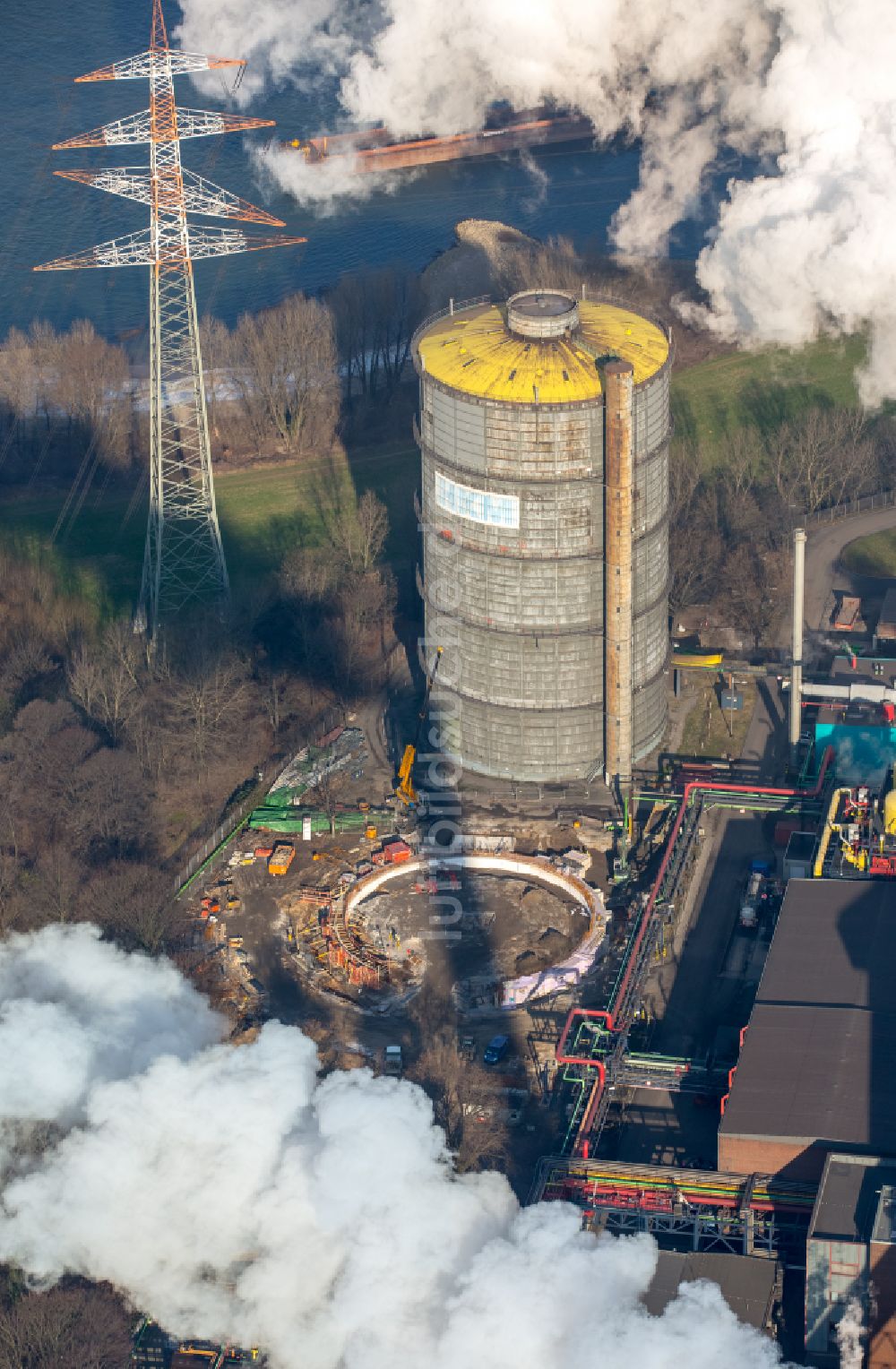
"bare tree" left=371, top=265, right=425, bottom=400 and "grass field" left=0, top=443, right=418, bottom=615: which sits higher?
"bare tree" left=371, top=265, right=425, bottom=400

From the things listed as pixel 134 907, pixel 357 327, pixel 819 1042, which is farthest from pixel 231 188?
pixel 819 1042

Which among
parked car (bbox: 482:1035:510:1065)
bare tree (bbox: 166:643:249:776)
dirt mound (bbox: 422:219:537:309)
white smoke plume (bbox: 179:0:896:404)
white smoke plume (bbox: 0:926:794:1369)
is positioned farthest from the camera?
dirt mound (bbox: 422:219:537:309)

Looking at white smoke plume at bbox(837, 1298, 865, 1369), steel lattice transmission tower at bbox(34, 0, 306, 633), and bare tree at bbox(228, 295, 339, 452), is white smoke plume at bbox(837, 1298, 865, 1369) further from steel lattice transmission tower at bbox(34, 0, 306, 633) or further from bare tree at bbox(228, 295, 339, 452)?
bare tree at bbox(228, 295, 339, 452)

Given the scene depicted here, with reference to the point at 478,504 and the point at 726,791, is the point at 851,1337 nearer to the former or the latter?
the point at 726,791

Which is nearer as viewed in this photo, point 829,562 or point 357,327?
point 829,562

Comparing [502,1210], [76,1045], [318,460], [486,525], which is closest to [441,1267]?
[502,1210]

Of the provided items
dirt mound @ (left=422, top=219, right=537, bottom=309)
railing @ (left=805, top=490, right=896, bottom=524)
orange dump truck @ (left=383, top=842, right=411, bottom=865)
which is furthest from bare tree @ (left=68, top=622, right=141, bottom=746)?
dirt mound @ (left=422, top=219, right=537, bottom=309)

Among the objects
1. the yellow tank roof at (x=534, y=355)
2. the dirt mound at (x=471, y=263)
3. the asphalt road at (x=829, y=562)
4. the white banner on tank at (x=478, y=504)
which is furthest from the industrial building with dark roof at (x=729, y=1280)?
the dirt mound at (x=471, y=263)
